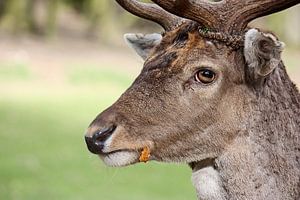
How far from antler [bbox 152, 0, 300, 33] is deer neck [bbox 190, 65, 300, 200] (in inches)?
12.8

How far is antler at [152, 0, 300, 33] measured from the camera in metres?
5.15

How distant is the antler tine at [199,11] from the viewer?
5.17 m

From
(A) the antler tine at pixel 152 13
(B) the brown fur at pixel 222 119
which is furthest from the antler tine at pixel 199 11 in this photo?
(A) the antler tine at pixel 152 13

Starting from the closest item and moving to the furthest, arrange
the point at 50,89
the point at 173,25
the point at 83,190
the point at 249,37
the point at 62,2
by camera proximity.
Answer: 1. the point at 249,37
2. the point at 173,25
3. the point at 83,190
4. the point at 50,89
5. the point at 62,2

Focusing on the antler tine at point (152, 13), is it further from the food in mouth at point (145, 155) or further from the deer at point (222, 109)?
the food in mouth at point (145, 155)

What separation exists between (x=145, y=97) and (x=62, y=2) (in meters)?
26.0

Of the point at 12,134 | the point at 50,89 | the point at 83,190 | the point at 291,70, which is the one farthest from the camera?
the point at 291,70

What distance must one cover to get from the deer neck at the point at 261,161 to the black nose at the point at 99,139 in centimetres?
57

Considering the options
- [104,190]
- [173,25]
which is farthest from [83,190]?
[173,25]

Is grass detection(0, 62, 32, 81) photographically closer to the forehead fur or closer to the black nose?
the forehead fur

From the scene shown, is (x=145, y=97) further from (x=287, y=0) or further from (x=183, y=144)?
(x=287, y=0)

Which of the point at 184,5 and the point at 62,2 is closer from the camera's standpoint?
the point at 184,5

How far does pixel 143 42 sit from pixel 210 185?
1089mm

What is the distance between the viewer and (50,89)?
22.9 metres
